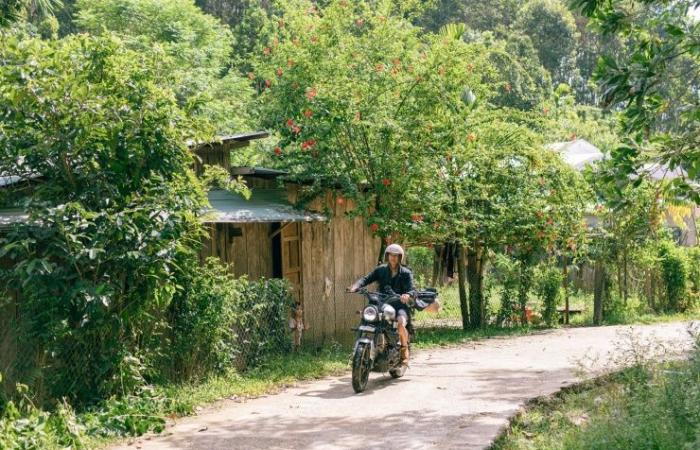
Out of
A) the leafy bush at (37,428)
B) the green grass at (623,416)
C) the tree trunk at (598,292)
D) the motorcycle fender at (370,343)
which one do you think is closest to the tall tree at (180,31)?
the tree trunk at (598,292)

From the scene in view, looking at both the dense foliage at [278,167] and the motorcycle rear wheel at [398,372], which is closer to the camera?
the dense foliage at [278,167]

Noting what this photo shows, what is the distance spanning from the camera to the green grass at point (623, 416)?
290 inches

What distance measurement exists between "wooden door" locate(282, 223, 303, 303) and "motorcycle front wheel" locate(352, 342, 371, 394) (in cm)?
516

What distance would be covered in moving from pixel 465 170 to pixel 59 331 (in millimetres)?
9583

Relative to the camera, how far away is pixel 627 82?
28.7ft

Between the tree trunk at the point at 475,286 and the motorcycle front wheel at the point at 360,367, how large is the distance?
812cm

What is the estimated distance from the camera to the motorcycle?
408 inches

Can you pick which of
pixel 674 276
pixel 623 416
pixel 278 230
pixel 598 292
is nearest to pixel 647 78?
pixel 623 416

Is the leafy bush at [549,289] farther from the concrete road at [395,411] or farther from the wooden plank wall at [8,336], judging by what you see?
the wooden plank wall at [8,336]

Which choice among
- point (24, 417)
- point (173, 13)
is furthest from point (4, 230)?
point (173, 13)

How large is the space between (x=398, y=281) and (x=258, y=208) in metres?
3.57

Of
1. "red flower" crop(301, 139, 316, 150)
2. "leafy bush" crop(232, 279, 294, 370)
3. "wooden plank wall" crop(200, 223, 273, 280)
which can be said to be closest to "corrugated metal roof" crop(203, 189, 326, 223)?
"wooden plank wall" crop(200, 223, 273, 280)

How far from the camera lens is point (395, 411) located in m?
9.38

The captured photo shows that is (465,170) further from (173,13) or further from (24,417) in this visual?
(173,13)
